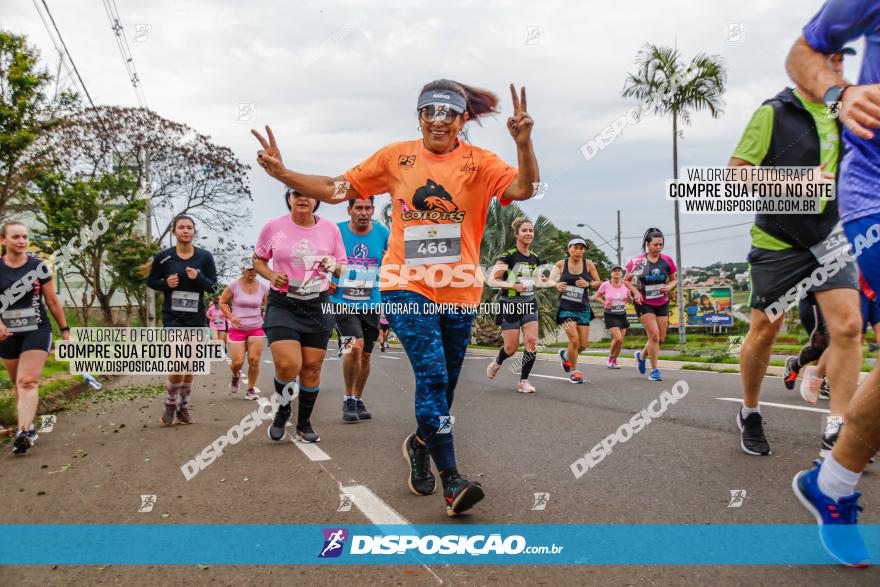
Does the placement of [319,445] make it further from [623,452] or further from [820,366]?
[820,366]

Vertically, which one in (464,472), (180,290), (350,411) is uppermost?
(180,290)

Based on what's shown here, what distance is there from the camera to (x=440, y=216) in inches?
153

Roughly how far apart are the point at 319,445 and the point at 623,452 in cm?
250

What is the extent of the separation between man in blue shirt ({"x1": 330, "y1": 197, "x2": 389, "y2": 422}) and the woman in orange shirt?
361 centimetres

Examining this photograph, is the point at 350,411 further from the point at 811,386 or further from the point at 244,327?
the point at 811,386

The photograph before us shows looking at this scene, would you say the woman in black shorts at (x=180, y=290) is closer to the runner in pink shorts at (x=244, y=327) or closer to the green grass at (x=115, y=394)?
the green grass at (x=115, y=394)

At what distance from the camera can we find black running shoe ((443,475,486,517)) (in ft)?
10.9

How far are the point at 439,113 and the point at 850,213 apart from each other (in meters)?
2.13

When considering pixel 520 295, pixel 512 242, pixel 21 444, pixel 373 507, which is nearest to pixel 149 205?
pixel 512 242

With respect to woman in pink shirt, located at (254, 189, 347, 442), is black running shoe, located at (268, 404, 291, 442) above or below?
below

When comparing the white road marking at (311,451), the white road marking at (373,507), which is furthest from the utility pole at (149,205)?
the white road marking at (373,507)

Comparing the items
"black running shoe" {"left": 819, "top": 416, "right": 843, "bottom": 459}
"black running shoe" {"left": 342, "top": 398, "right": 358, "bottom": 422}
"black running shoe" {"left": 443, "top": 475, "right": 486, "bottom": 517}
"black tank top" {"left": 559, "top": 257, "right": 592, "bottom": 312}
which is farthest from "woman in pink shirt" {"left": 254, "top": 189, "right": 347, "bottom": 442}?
"black tank top" {"left": 559, "top": 257, "right": 592, "bottom": 312}

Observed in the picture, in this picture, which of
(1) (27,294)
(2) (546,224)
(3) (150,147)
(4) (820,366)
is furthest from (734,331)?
(1) (27,294)

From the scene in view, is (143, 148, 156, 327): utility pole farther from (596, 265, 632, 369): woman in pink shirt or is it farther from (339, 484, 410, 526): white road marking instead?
(339, 484, 410, 526): white road marking
